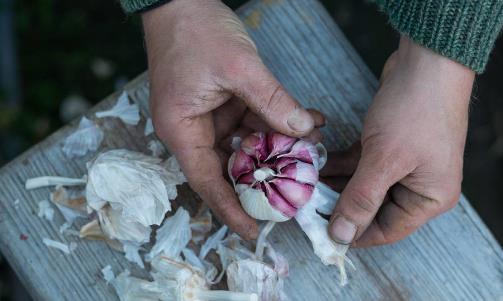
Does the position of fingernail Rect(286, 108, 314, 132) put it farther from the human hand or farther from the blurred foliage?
the blurred foliage

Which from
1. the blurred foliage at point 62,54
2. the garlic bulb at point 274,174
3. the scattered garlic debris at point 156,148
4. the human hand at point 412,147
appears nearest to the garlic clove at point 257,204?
the garlic bulb at point 274,174

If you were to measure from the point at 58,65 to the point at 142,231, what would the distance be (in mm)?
817

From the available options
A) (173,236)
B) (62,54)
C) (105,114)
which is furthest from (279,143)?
(62,54)

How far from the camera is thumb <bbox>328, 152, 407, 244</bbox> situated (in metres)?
0.91

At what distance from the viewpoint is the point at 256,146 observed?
3.06 feet

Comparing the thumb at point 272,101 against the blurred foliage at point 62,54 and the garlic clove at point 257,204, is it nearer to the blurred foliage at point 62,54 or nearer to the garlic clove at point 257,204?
the garlic clove at point 257,204

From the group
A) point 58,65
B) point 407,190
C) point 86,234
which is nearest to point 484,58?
point 407,190

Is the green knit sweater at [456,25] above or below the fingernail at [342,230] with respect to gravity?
above

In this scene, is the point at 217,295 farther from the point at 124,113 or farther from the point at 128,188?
the point at 124,113

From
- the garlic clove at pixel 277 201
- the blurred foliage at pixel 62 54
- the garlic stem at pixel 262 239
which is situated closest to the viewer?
the garlic clove at pixel 277 201

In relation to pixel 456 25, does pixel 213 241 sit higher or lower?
lower

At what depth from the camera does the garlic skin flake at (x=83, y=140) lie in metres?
1.08

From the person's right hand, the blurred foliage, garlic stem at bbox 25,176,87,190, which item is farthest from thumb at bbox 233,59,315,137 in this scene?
the blurred foliage

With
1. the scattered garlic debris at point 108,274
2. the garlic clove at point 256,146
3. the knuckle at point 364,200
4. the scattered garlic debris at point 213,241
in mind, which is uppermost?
the garlic clove at point 256,146
